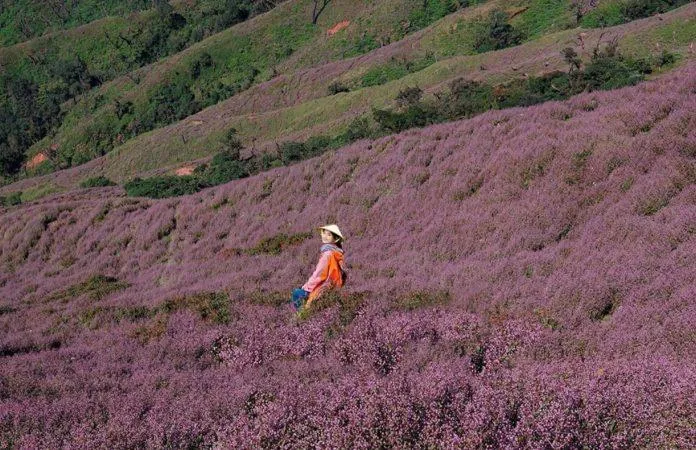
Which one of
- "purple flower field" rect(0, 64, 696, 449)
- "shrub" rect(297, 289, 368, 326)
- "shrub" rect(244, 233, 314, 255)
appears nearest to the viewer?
"purple flower field" rect(0, 64, 696, 449)

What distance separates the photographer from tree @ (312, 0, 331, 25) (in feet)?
419

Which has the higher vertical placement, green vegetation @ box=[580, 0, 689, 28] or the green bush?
the green bush

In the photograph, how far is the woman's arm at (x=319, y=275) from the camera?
350 inches

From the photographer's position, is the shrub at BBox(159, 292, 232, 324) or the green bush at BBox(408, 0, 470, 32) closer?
the shrub at BBox(159, 292, 232, 324)

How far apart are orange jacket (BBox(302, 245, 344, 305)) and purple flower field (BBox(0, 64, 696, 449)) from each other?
1.47 ft

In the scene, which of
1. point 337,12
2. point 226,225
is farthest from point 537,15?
point 226,225

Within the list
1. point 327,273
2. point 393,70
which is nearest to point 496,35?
point 393,70

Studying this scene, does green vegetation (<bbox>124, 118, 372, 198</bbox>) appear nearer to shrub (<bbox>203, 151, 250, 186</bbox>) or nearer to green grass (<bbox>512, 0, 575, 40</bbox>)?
shrub (<bbox>203, 151, 250, 186</bbox>)


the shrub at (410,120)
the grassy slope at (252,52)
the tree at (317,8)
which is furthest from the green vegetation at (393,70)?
the tree at (317,8)

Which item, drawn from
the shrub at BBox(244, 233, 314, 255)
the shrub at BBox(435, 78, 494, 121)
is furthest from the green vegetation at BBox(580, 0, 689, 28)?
the shrub at BBox(244, 233, 314, 255)

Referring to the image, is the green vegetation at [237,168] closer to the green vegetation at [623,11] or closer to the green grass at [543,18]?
the green vegetation at [623,11]

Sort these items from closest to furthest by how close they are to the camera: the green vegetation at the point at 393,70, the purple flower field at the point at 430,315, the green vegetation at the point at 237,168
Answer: the purple flower field at the point at 430,315 < the green vegetation at the point at 237,168 < the green vegetation at the point at 393,70

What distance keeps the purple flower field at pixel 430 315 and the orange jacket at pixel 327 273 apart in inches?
17.6

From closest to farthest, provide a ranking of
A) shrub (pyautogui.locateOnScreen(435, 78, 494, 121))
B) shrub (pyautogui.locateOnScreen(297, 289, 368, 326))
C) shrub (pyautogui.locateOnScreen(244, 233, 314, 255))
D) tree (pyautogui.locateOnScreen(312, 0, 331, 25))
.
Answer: shrub (pyautogui.locateOnScreen(297, 289, 368, 326)), shrub (pyautogui.locateOnScreen(244, 233, 314, 255)), shrub (pyautogui.locateOnScreen(435, 78, 494, 121)), tree (pyautogui.locateOnScreen(312, 0, 331, 25))
